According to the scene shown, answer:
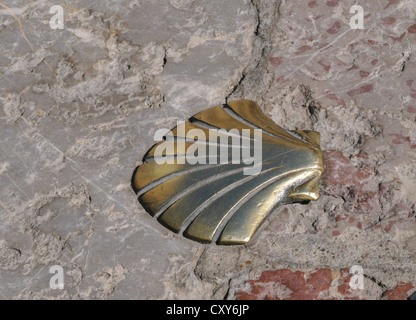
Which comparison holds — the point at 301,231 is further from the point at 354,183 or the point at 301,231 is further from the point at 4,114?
the point at 4,114

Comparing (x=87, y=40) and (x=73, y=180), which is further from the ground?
(x=87, y=40)

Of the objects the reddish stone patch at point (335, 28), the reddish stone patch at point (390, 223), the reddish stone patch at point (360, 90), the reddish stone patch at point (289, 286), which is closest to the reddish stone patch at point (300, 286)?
the reddish stone patch at point (289, 286)

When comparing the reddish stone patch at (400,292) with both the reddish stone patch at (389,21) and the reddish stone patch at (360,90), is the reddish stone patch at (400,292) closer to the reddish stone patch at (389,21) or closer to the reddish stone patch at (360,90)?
the reddish stone patch at (360,90)

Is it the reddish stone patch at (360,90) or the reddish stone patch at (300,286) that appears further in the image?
the reddish stone patch at (360,90)

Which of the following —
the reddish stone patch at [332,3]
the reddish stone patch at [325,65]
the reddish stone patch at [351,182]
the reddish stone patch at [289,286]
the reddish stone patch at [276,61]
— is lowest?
the reddish stone patch at [289,286]

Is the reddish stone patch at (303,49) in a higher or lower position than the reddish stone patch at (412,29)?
lower

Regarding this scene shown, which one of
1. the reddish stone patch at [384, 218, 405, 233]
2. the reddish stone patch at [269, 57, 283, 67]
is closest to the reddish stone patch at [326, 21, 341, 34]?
the reddish stone patch at [269, 57, 283, 67]
